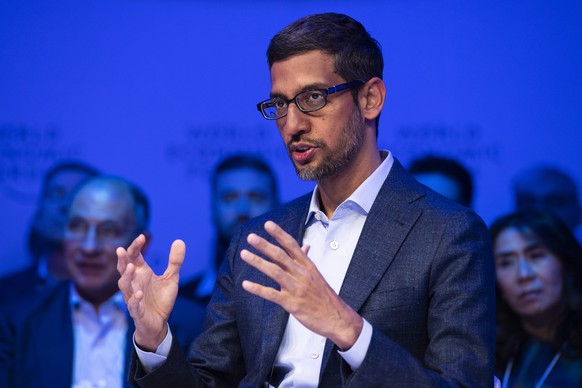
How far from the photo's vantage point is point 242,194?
15.2 feet

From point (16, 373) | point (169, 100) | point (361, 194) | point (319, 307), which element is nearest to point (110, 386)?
point (16, 373)

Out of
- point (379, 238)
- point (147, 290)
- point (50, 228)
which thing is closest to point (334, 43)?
point (379, 238)

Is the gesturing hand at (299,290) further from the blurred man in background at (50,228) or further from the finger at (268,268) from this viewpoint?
the blurred man in background at (50,228)

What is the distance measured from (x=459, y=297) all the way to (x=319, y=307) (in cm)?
45

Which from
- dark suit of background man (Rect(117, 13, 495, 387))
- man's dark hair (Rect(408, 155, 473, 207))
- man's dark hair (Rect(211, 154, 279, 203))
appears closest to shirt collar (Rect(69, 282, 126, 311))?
man's dark hair (Rect(211, 154, 279, 203))

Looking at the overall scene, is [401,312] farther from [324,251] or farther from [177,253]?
[177,253]

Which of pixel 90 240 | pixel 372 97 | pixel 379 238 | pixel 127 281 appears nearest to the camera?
pixel 127 281

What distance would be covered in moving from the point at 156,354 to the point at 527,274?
2556 mm

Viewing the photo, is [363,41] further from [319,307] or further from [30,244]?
[30,244]

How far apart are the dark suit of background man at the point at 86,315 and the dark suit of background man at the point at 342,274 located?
1.76 metres

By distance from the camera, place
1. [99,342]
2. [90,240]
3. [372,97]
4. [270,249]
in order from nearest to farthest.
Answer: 1. [270,249]
2. [372,97]
3. [99,342]
4. [90,240]

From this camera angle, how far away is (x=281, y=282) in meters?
1.94

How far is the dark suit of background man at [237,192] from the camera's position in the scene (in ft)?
15.1

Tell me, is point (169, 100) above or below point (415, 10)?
below
